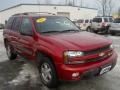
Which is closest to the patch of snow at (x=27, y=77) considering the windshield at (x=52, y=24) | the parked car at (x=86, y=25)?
the windshield at (x=52, y=24)

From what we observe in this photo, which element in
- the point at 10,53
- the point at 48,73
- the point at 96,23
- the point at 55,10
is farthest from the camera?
the point at 55,10

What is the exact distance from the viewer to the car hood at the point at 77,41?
452 centimetres

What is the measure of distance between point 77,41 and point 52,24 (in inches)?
54.3

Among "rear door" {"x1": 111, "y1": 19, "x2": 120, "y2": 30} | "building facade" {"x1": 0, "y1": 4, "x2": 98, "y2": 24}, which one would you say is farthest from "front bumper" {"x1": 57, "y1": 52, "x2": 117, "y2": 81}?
"building facade" {"x1": 0, "y1": 4, "x2": 98, "y2": 24}

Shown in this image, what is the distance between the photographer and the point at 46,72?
5.14 metres

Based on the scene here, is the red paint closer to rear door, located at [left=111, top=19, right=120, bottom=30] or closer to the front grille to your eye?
the front grille

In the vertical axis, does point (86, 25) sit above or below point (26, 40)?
below

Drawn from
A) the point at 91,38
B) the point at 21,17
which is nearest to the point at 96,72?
the point at 91,38

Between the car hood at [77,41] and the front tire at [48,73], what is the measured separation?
55 cm

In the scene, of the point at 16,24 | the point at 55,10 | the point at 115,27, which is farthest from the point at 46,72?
the point at 55,10

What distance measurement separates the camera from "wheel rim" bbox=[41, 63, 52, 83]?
502 centimetres

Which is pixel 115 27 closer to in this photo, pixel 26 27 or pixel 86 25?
pixel 86 25

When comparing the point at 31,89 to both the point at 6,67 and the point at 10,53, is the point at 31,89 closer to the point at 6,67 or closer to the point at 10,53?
the point at 6,67

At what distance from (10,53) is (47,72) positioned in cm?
341
